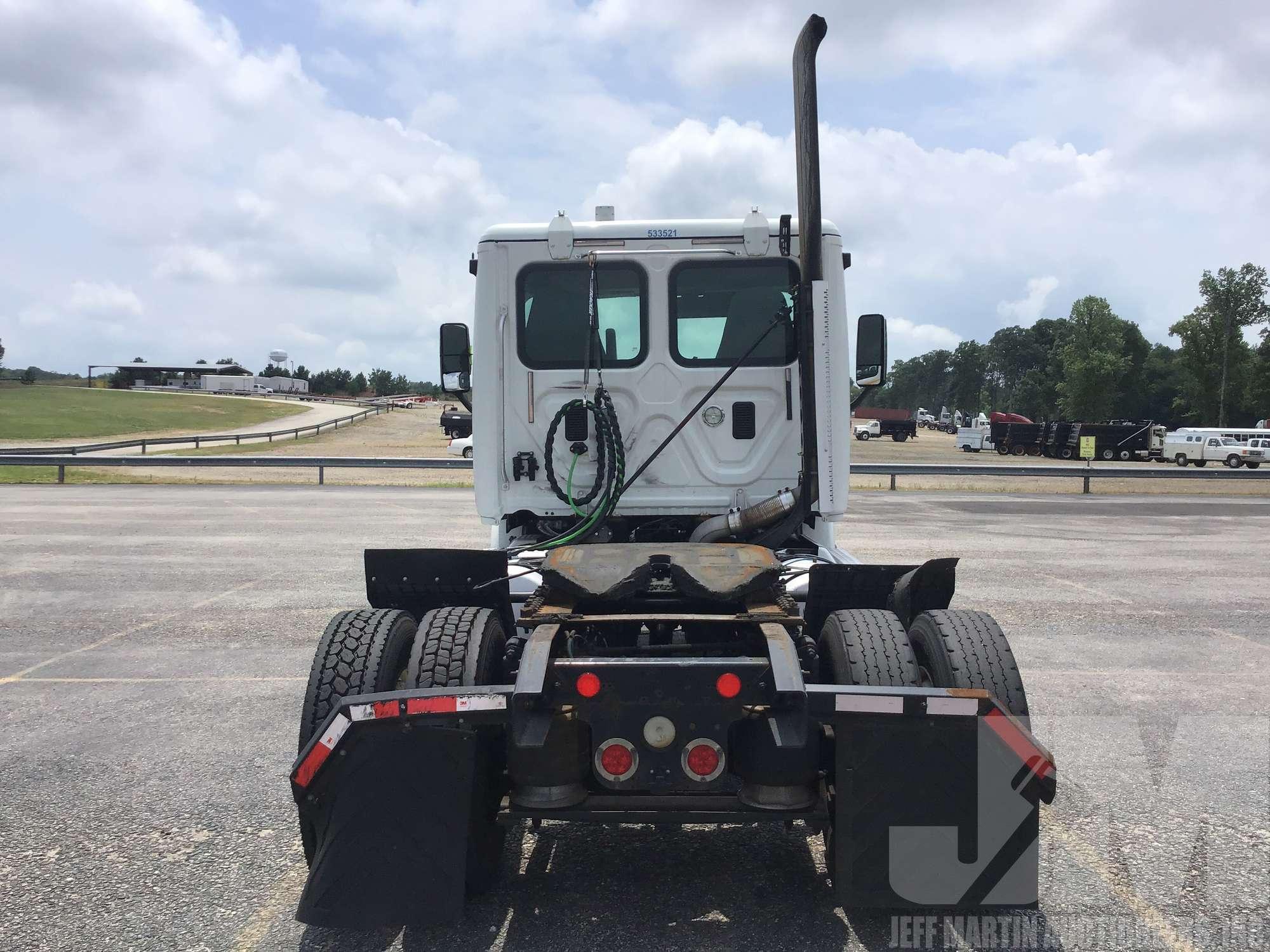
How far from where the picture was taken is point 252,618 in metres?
8.61

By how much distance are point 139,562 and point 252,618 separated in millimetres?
4105

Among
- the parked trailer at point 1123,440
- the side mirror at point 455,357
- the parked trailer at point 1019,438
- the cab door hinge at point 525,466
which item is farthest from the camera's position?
the parked trailer at point 1019,438

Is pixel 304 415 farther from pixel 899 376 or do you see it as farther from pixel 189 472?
pixel 899 376

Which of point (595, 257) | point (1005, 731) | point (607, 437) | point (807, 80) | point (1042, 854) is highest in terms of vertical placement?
point (807, 80)

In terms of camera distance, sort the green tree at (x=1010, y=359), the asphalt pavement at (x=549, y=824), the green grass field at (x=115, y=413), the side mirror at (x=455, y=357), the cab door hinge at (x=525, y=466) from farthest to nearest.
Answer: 1. the green tree at (x=1010, y=359)
2. the green grass field at (x=115, y=413)
3. the side mirror at (x=455, y=357)
4. the cab door hinge at (x=525, y=466)
5. the asphalt pavement at (x=549, y=824)

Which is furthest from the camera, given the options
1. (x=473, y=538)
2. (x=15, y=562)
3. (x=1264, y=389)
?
(x=1264, y=389)

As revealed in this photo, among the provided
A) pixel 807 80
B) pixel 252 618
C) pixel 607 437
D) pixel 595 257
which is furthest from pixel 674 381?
pixel 252 618

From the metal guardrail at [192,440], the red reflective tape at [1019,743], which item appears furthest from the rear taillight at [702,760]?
the metal guardrail at [192,440]

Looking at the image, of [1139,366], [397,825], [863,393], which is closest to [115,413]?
[863,393]

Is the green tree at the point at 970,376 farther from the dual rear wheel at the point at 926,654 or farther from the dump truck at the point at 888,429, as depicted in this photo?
the dual rear wheel at the point at 926,654

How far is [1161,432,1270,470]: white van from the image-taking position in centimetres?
4538

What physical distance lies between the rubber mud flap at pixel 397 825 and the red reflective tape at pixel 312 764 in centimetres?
2

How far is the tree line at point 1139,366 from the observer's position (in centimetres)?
7094

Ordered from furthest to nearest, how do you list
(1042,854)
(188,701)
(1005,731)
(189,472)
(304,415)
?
(304,415), (189,472), (188,701), (1042,854), (1005,731)
